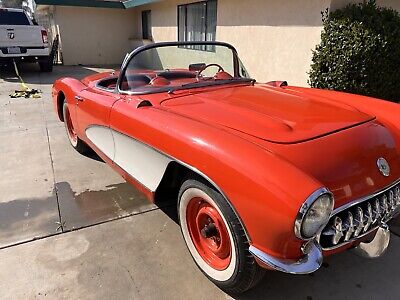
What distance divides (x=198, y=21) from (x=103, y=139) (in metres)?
8.17

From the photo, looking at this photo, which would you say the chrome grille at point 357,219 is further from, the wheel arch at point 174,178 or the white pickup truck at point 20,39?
the white pickup truck at point 20,39

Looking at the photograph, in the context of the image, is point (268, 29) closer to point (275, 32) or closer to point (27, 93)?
point (275, 32)

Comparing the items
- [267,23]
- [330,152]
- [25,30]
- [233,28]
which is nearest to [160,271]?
[330,152]

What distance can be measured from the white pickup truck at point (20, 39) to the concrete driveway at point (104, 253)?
7.81m

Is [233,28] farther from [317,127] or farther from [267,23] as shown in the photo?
[317,127]

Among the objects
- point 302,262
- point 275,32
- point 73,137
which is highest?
point 275,32

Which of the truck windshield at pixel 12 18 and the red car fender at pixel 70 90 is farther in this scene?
the truck windshield at pixel 12 18

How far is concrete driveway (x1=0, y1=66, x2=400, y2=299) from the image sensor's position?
2.18m

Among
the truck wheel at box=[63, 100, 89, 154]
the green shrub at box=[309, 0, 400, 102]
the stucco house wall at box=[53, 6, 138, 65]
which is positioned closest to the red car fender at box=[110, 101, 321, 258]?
the truck wheel at box=[63, 100, 89, 154]

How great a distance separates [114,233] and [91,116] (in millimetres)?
1196

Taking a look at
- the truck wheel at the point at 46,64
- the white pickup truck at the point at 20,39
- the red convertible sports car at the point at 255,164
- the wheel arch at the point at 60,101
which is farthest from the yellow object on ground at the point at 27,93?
the red convertible sports car at the point at 255,164

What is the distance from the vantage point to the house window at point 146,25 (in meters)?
13.9

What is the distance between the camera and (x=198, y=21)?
10.3m

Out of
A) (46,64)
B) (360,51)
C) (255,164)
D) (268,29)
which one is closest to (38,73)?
(46,64)
